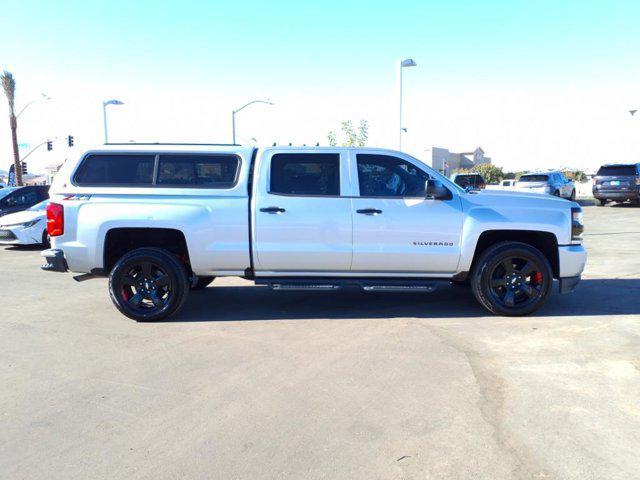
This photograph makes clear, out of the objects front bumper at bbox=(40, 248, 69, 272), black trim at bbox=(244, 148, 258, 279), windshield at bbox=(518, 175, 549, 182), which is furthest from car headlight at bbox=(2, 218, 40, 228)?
windshield at bbox=(518, 175, 549, 182)

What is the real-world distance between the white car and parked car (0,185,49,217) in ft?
5.85

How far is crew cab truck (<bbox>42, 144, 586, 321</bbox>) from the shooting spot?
6152mm

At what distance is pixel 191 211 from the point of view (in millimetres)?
6133

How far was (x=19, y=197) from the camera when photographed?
15.1m

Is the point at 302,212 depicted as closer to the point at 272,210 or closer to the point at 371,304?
the point at 272,210

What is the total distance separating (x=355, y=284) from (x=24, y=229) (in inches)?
394

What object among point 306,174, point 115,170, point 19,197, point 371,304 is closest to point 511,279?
point 371,304

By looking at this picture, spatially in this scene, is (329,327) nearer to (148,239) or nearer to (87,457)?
(148,239)

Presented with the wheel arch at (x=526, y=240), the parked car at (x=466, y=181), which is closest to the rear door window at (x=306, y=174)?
the wheel arch at (x=526, y=240)

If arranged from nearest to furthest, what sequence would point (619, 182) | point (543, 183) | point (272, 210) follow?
point (272, 210)
point (619, 182)
point (543, 183)

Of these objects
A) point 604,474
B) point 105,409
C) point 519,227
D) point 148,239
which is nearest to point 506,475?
point 604,474

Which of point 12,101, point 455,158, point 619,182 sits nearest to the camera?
point 619,182

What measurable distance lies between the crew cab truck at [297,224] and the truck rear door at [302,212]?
0.04ft

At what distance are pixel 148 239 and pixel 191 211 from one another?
77 centimetres
